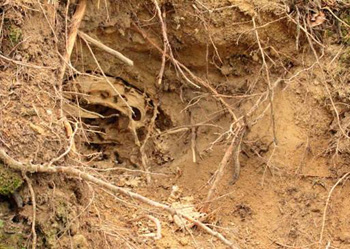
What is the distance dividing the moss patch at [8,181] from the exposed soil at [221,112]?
693 millimetres

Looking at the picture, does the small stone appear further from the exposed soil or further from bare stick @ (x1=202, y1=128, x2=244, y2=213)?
bare stick @ (x1=202, y1=128, x2=244, y2=213)

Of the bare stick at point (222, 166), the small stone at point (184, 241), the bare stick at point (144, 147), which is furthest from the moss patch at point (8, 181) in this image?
the bare stick at point (144, 147)

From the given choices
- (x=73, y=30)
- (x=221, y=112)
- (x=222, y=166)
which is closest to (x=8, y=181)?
(x=73, y=30)

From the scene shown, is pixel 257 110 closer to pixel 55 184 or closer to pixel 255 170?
pixel 255 170

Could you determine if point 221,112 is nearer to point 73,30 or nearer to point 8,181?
point 73,30

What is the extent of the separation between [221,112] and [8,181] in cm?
183

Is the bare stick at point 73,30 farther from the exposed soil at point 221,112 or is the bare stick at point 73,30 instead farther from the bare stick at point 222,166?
the bare stick at point 222,166

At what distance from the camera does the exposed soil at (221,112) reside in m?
3.24

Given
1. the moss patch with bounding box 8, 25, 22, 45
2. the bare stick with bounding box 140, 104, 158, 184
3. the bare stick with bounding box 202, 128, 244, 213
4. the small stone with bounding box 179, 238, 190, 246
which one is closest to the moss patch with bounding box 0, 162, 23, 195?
the moss patch with bounding box 8, 25, 22, 45

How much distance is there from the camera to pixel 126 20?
350 cm

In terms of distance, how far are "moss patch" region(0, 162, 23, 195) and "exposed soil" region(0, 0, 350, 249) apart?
693 millimetres

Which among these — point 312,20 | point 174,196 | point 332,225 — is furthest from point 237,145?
point 312,20

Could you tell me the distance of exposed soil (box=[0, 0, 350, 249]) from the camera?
3244mm

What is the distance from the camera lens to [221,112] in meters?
3.78
